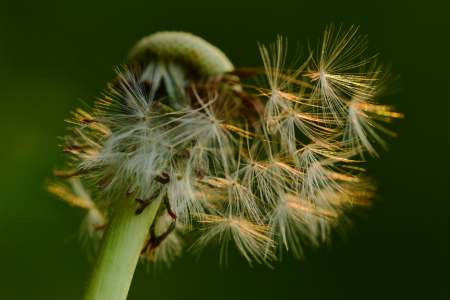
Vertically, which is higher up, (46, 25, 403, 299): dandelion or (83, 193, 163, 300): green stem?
(46, 25, 403, 299): dandelion

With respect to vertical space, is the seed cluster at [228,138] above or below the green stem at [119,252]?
above

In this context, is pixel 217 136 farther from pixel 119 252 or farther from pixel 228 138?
pixel 119 252

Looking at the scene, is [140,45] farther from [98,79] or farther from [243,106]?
[98,79]

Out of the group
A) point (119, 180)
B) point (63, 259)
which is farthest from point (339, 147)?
point (63, 259)

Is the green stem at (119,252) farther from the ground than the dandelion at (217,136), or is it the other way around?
the dandelion at (217,136)

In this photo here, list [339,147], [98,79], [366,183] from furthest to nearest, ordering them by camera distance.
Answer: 1. [98,79]
2. [366,183]
3. [339,147]

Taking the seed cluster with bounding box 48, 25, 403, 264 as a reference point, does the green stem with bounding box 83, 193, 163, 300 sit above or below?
below
